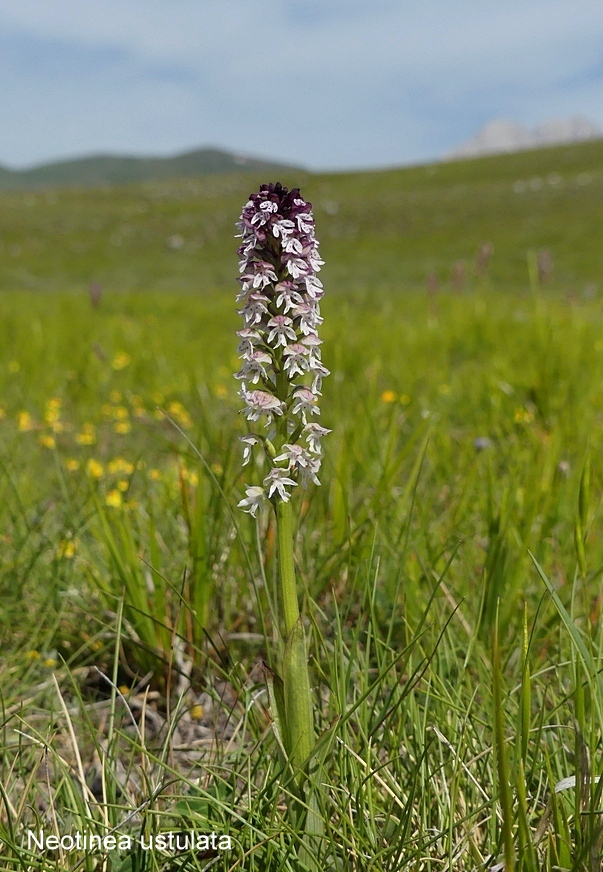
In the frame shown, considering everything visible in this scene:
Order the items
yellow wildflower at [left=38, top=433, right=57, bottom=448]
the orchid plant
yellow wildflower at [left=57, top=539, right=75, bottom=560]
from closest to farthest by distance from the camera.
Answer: the orchid plant, yellow wildflower at [left=57, top=539, right=75, bottom=560], yellow wildflower at [left=38, top=433, right=57, bottom=448]

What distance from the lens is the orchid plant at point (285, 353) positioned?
3.83ft

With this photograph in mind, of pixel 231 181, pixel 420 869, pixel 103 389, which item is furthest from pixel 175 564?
pixel 231 181

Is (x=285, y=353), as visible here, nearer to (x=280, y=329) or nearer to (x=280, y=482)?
(x=280, y=329)

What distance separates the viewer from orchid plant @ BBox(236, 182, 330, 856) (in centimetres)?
117

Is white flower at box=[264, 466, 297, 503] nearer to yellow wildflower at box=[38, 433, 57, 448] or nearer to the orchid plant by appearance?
the orchid plant

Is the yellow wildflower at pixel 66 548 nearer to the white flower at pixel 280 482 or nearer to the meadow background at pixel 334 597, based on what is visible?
the meadow background at pixel 334 597

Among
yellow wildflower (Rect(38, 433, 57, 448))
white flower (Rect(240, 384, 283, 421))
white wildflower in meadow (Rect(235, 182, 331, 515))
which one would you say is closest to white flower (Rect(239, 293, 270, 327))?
white wildflower in meadow (Rect(235, 182, 331, 515))

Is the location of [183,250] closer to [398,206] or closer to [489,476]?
[398,206]

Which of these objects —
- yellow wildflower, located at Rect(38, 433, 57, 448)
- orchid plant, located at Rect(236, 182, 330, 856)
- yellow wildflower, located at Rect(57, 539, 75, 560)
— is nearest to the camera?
orchid plant, located at Rect(236, 182, 330, 856)

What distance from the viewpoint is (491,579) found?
195 centimetres

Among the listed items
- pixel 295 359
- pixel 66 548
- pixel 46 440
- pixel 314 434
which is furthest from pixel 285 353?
pixel 46 440

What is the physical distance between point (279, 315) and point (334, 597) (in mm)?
503

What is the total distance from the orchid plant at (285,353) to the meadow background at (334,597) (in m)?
0.08

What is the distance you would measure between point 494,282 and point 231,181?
35680 millimetres
